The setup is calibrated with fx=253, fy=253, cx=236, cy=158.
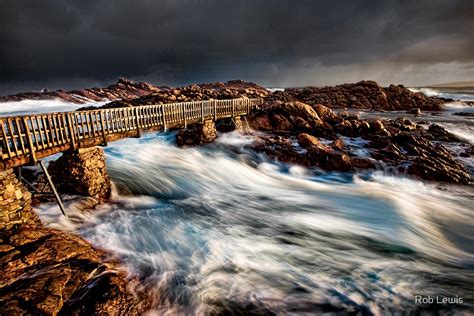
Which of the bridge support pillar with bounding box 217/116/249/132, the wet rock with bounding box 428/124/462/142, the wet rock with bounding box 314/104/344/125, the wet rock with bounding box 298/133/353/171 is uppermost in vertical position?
the wet rock with bounding box 314/104/344/125

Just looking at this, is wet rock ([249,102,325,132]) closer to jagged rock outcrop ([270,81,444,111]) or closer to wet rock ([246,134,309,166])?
wet rock ([246,134,309,166])

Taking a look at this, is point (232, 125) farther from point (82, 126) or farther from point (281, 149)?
point (82, 126)

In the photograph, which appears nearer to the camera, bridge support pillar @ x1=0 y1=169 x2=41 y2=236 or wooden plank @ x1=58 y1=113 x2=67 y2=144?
bridge support pillar @ x1=0 y1=169 x2=41 y2=236

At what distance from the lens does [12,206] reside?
8.07m

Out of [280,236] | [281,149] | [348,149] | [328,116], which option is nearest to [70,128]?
[280,236]

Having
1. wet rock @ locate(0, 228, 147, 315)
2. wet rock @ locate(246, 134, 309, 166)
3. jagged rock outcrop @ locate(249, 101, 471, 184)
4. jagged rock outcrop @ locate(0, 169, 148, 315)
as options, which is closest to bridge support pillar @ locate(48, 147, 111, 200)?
jagged rock outcrop @ locate(0, 169, 148, 315)

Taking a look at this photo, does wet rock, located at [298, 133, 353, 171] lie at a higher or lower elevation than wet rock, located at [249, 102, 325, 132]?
lower

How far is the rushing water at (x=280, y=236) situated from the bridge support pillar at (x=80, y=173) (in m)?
1.15

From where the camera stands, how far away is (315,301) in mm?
6781

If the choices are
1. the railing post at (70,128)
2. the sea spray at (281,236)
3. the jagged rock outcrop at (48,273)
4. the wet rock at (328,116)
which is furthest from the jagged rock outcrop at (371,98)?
the jagged rock outcrop at (48,273)

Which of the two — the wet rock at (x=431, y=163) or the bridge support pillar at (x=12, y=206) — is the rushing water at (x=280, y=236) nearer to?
the wet rock at (x=431, y=163)

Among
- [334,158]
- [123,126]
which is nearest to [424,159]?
[334,158]

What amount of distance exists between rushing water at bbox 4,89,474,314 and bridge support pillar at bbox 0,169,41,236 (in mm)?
1649

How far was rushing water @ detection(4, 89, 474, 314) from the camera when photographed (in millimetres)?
6984
